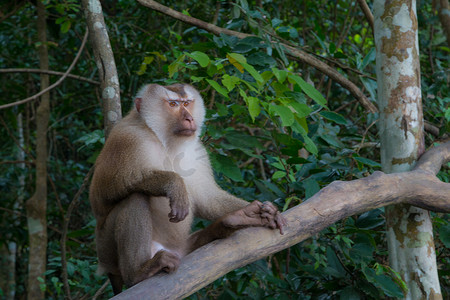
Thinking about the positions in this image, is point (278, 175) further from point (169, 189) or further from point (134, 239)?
point (134, 239)

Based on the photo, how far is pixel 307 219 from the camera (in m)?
2.77

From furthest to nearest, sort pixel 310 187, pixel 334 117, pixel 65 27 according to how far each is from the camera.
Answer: pixel 65 27
pixel 334 117
pixel 310 187

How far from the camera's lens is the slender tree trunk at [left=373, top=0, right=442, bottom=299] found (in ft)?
10.7

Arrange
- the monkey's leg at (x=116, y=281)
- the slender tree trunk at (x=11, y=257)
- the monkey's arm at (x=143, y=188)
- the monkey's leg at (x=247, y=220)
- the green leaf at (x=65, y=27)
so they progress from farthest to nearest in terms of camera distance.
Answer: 1. the slender tree trunk at (x=11, y=257)
2. the green leaf at (x=65, y=27)
3. the monkey's leg at (x=116, y=281)
4. the monkey's arm at (x=143, y=188)
5. the monkey's leg at (x=247, y=220)

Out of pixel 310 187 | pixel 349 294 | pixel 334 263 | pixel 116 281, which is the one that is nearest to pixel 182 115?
pixel 310 187

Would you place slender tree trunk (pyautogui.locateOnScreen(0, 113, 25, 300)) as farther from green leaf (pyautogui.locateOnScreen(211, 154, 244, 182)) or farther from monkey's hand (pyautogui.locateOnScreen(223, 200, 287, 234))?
monkey's hand (pyautogui.locateOnScreen(223, 200, 287, 234))

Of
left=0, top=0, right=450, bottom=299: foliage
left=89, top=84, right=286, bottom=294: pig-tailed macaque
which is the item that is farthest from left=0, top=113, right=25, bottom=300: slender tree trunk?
left=89, top=84, right=286, bottom=294: pig-tailed macaque

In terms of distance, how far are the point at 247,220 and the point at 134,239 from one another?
662 millimetres

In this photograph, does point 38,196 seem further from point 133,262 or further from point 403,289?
point 403,289

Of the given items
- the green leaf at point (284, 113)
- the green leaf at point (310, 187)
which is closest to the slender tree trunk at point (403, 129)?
the green leaf at point (310, 187)

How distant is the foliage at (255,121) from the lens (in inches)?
130

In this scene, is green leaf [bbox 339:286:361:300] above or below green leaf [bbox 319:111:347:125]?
below

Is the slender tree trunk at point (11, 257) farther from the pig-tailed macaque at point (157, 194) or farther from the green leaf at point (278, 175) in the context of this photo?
the green leaf at point (278, 175)

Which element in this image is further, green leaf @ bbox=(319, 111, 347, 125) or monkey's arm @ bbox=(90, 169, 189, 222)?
green leaf @ bbox=(319, 111, 347, 125)
